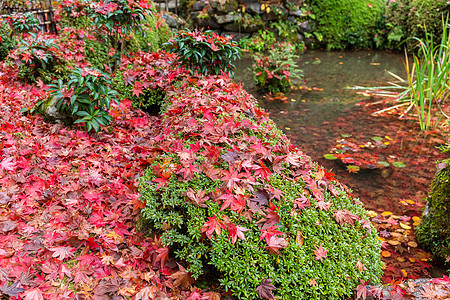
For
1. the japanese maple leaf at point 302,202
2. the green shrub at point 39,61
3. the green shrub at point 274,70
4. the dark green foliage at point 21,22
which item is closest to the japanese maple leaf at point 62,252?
the japanese maple leaf at point 302,202

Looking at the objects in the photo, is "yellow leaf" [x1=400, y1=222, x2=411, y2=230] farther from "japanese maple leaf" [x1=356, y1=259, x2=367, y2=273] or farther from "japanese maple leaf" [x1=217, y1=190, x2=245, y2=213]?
"japanese maple leaf" [x1=217, y1=190, x2=245, y2=213]

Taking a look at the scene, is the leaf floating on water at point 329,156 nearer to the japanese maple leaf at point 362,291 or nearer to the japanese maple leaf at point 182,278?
the japanese maple leaf at point 362,291

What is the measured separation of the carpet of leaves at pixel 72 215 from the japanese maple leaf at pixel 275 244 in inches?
19.4

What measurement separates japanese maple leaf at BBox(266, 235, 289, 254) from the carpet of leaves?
49cm

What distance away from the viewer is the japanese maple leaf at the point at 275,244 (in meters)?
1.64

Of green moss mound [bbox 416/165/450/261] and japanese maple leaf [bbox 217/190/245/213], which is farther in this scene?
green moss mound [bbox 416/165/450/261]

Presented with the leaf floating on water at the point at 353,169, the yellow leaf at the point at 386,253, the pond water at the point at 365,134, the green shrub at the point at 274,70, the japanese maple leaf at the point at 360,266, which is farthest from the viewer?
the green shrub at the point at 274,70

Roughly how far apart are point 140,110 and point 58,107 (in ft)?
3.53

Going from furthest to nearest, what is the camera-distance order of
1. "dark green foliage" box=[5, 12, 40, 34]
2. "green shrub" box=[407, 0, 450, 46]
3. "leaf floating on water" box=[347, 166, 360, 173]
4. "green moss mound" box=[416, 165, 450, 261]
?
"green shrub" box=[407, 0, 450, 46] → "dark green foliage" box=[5, 12, 40, 34] → "leaf floating on water" box=[347, 166, 360, 173] → "green moss mound" box=[416, 165, 450, 261]

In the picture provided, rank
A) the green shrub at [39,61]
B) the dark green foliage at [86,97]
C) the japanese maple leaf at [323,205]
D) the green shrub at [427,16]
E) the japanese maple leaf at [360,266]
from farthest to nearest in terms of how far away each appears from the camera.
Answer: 1. the green shrub at [427,16]
2. the green shrub at [39,61]
3. the dark green foliage at [86,97]
4. the japanese maple leaf at [323,205]
5. the japanese maple leaf at [360,266]

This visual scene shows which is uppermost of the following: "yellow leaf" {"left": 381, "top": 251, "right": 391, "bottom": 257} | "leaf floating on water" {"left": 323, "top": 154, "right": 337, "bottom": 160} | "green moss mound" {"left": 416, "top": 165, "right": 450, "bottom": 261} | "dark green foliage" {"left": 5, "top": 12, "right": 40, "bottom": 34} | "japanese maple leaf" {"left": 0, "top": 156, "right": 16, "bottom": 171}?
"dark green foliage" {"left": 5, "top": 12, "right": 40, "bottom": 34}

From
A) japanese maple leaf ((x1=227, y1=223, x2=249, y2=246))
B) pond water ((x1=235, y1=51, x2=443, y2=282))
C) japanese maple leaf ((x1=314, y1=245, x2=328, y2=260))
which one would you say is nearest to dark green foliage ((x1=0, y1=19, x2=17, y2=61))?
pond water ((x1=235, y1=51, x2=443, y2=282))

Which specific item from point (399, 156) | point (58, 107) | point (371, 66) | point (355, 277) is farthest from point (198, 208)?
point (371, 66)

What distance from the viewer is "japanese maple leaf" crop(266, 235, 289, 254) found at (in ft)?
5.39
